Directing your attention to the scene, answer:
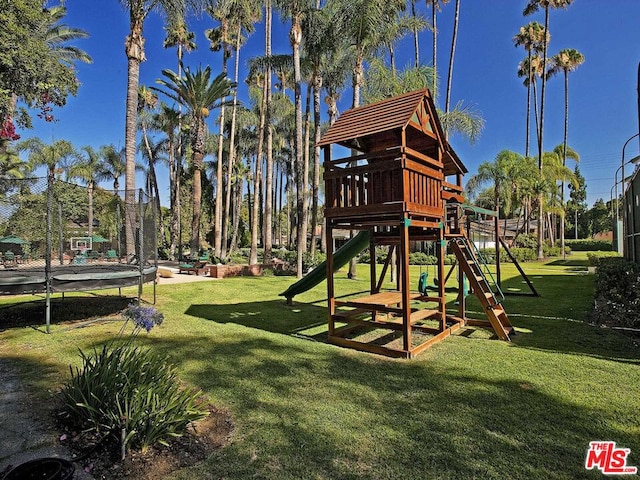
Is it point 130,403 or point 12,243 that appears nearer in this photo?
point 130,403

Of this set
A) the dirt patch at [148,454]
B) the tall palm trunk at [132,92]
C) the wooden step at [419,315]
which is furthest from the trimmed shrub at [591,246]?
the dirt patch at [148,454]

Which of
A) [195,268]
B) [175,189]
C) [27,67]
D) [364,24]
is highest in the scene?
[364,24]

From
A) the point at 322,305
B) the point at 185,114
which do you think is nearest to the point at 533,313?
the point at 322,305

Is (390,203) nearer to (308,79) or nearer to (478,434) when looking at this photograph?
(478,434)

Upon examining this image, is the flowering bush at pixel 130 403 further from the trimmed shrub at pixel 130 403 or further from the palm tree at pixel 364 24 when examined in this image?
the palm tree at pixel 364 24

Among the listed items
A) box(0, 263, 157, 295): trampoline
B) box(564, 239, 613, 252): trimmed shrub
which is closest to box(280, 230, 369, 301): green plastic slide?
box(0, 263, 157, 295): trampoline

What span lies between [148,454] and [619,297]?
8.07 meters

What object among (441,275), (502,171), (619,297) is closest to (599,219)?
(502,171)

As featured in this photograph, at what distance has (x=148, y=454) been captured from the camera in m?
2.72

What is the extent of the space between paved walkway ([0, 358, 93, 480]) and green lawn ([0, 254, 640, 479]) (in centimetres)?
25

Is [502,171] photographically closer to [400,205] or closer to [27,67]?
[400,205]

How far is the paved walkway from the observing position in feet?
8.71

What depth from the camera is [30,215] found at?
8625 mm

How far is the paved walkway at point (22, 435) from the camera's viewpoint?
265 centimetres
